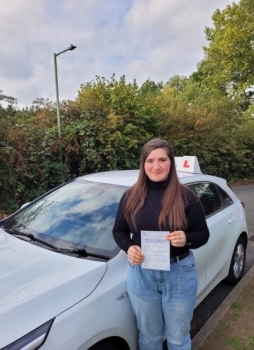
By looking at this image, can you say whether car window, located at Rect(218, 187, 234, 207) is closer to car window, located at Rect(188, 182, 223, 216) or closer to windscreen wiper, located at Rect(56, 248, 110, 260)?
car window, located at Rect(188, 182, 223, 216)

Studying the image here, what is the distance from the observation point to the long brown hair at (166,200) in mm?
1771

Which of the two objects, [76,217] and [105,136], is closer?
[76,217]

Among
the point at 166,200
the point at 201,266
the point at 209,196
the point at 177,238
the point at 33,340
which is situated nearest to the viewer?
the point at 33,340

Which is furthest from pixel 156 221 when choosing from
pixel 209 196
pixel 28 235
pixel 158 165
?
pixel 209 196

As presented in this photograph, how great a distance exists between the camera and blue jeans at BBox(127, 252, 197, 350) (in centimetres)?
184

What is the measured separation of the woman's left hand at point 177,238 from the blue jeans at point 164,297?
0.20 metres

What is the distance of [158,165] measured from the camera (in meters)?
1.82

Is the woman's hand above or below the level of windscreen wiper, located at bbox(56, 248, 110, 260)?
above

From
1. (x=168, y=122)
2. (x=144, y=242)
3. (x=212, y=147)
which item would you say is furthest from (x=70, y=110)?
(x=144, y=242)

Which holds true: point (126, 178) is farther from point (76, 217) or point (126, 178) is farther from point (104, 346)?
point (104, 346)

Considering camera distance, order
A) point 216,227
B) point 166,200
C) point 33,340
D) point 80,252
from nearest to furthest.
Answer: point 33,340
point 166,200
point 80,252
point 216,227

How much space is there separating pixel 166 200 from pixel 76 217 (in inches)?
39.0

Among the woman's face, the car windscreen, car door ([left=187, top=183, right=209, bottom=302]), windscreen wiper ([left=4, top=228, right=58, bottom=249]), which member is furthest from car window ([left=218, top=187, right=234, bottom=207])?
windscreen wiper ([left=4, top=228, right=58, bottom=249])

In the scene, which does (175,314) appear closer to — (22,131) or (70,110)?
(22,131)
